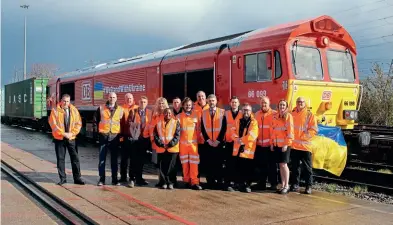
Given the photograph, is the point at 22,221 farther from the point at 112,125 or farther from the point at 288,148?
the point at 288,148

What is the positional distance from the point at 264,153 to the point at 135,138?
253 cm

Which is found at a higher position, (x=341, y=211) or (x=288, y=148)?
(x=288, y=148)

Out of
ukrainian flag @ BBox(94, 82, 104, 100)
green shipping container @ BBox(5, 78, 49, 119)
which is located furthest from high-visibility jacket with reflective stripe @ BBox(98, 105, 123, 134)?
green shipping container @ BBox(5, 78, 49, 119)

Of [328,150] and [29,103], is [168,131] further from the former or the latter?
[29,103]

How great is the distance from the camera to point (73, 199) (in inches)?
275

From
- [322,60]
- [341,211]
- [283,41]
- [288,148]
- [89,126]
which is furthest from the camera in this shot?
[89,126]

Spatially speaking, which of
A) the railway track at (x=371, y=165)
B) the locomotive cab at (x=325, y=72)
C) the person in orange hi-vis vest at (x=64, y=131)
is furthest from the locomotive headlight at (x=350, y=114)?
Answer: the person in orange hi-vis vest at (x=64, y=131)

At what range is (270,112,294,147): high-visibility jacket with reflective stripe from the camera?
24.7 ft

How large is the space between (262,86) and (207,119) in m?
1.84

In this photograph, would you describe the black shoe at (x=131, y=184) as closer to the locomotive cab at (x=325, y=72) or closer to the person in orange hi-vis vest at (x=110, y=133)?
the person in orange hi-vis vest at (x=110, y=133)

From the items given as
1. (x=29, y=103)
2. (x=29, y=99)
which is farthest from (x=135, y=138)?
Result: (x=29, y=99)

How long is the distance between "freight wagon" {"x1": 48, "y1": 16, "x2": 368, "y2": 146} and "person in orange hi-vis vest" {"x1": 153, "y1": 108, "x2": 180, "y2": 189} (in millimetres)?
2267

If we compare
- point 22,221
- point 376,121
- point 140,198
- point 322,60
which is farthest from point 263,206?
point 376,121

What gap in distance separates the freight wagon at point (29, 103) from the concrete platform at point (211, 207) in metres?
21.2
